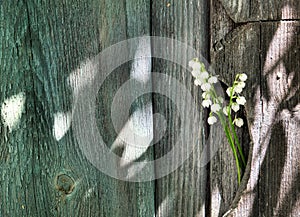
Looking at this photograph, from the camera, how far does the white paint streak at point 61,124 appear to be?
1721mm

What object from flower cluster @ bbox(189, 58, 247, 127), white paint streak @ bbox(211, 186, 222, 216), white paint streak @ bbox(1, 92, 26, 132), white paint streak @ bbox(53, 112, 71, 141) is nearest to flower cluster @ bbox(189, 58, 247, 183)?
flower cluster @ bbox(189, 58, 247, 127)

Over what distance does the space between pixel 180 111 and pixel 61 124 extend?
0.48 metres

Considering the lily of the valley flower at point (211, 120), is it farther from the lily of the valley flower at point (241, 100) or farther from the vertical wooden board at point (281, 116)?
the vertical wooden board at point (281, 116)

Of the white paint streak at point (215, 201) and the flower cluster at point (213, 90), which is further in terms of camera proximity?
the white paint streak at point (215, 201)

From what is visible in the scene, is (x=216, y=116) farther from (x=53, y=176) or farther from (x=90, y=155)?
(x=53, y=176)

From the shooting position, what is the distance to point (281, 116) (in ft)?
5.74

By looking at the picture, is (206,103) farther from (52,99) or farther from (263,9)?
(52,99)

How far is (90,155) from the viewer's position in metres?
1.76

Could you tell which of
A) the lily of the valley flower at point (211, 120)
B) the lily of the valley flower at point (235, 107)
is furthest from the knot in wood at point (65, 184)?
the lily of the valley flower at point (235, 107)

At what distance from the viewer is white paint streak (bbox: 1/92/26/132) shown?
1674 mm

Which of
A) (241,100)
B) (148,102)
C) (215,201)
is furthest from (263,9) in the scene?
(215,201)

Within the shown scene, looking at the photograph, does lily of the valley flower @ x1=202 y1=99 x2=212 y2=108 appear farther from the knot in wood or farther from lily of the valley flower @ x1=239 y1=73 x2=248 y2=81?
the knot in wood

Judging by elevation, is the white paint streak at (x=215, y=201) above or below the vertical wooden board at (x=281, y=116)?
below

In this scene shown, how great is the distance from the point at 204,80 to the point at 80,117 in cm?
50
